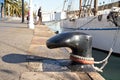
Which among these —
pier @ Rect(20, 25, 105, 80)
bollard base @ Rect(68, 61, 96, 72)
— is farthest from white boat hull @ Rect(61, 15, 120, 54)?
bollard base @ Rect(68, 61, 96, 72)

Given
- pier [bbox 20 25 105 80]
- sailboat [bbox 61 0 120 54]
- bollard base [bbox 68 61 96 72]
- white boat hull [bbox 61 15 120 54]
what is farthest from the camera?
white boat hull [bbox 61 15 120 54]

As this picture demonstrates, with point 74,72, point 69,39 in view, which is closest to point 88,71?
point 74,72

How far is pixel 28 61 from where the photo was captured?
27.2 feet

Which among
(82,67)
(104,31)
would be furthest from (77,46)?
(104,31)

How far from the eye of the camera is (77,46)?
23.9ft

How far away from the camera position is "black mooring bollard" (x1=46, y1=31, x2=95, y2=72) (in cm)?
709

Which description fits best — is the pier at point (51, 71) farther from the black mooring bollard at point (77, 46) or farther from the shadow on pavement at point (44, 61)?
the black mooring bollard at point (77, 46)

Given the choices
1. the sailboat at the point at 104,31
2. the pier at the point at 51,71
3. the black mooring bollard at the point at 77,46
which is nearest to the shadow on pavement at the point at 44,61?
the pier at the point at 51,71

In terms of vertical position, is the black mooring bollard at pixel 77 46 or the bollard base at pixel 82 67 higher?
the black mooring bollard at pixel 77 46

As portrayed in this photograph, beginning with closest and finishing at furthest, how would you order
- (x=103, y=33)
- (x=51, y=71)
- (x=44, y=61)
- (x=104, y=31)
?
1. (x=51, y=71)
2. (x=44, y=61)
3. (x=104, y=31)
4. (x=103, y=33)

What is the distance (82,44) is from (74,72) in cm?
64

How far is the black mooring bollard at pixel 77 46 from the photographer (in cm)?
709

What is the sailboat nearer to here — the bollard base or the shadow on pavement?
the shadow on pavement

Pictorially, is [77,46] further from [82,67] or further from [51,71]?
[51,71]
